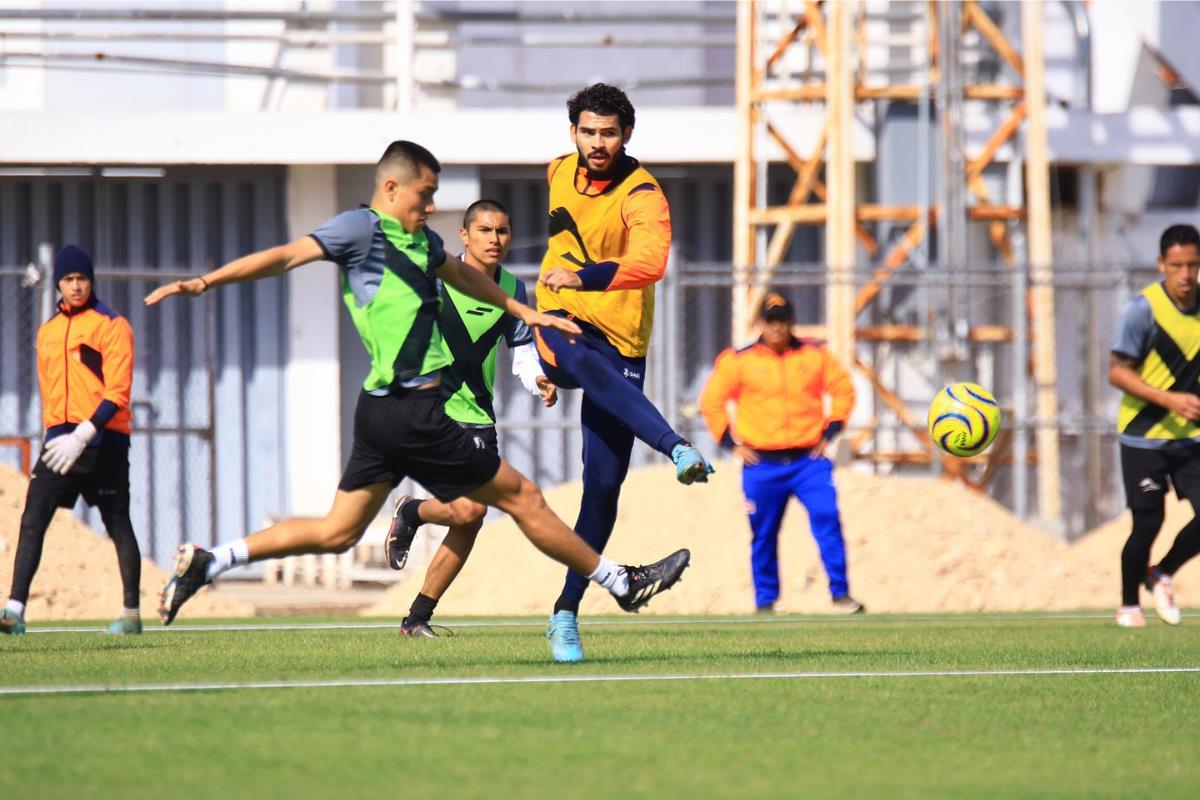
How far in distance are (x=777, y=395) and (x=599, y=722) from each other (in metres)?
8.68

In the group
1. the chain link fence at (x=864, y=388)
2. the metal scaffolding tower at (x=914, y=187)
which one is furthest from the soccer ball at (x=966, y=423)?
the chain link fence at (x=864, y=388)

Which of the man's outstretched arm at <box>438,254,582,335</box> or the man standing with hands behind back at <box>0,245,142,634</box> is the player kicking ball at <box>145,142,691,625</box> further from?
the man standing with hands behind back at <box>0,245,142,634</box>

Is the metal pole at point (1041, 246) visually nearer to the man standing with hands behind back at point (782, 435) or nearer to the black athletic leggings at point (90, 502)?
the man standing with hands behind back at point (782, 435)

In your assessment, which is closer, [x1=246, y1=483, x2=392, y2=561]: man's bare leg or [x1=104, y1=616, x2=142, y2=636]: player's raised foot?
[x1=246, y1=483, x2=392, y2=561]: man's bare leg

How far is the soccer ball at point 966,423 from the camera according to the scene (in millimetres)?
11188

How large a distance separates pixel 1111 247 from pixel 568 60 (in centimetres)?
717

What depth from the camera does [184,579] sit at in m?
7.44

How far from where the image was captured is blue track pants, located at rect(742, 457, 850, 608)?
14477 mm

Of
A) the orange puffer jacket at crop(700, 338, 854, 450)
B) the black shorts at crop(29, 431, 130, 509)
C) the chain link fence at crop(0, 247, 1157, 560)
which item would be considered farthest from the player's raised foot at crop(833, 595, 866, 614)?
the chain link fence at crop(0, 247, 1157, 560)

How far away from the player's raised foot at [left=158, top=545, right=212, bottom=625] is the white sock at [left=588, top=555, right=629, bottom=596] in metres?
1.56

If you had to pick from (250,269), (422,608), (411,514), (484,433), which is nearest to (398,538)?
(411,514)

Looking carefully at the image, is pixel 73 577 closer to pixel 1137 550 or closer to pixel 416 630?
pixel 416 630

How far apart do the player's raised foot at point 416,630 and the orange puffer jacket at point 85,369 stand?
83.2 inches

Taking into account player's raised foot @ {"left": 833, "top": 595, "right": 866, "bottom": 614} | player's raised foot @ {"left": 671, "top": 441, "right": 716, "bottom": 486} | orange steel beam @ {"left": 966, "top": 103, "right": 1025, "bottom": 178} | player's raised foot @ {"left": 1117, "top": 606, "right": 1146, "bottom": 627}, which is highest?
orange steel beam @ {"left": 966, "top": 103, "right": 1025, "bottom": 178}
